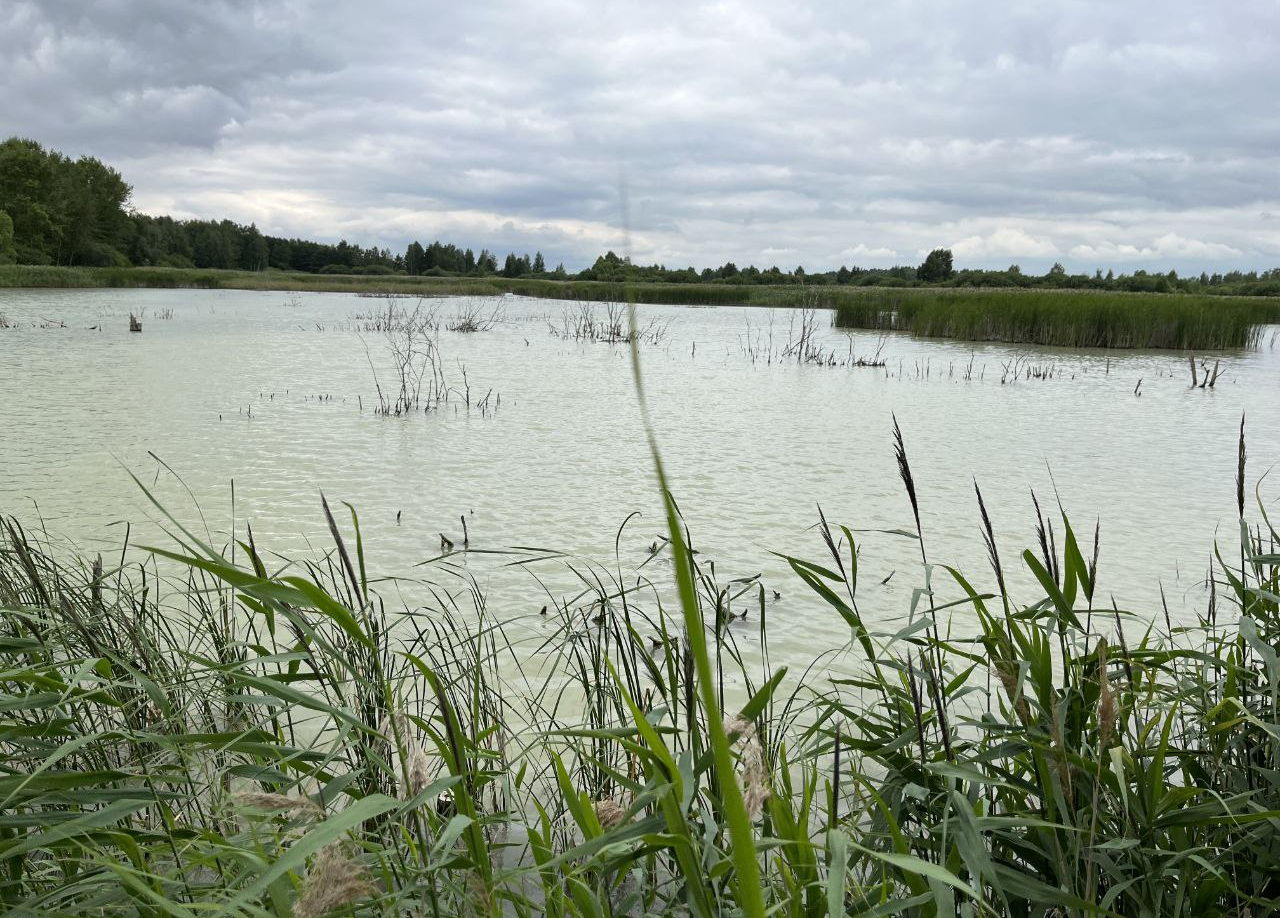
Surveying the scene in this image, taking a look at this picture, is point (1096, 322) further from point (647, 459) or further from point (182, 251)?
point (182, 251)

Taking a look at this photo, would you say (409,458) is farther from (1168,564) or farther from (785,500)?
(1168,564)

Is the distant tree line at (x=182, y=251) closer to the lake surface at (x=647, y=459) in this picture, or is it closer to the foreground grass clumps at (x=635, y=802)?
the lake surface at (x=647, y=459)

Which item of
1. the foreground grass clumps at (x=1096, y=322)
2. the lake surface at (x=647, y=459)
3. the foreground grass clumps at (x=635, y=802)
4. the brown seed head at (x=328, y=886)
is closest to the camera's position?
the brown seed head at (x=328, y=886)

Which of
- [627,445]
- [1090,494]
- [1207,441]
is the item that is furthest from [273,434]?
[1207,441]

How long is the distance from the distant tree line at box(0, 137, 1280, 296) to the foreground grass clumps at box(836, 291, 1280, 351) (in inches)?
509

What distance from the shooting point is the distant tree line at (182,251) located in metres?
44.5

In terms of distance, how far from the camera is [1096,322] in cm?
1761

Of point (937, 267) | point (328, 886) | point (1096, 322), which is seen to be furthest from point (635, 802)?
Result: point (937, 267)

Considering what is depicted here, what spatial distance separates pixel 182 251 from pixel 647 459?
7505cm

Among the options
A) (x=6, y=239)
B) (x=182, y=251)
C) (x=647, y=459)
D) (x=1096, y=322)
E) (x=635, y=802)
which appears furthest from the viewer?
(x=182, y=251)

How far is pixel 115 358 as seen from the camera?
12.2 metres

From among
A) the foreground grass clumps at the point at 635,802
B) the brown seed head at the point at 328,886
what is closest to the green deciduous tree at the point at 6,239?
the foreground grass clumps at the point at 635,802

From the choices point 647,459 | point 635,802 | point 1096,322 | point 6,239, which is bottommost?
point 647,459

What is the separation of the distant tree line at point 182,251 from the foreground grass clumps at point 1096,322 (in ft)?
42.4
